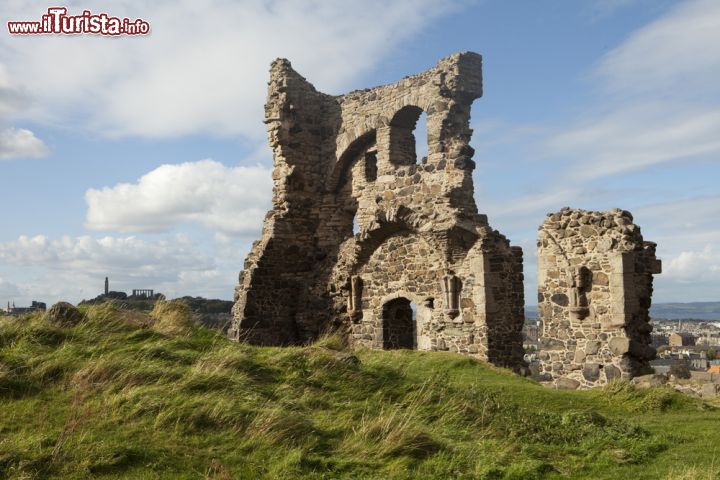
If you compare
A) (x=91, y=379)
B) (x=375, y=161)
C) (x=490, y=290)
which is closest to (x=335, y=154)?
(x=375, y=161)

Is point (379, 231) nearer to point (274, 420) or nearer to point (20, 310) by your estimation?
point (20, 310)

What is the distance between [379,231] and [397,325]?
Answer: 2.57 metres

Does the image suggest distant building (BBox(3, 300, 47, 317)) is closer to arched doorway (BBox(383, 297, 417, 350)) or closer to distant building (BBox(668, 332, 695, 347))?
arched doorway (BBox(383, 297, 417, 350))

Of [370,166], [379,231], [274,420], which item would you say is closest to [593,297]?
[379,231]

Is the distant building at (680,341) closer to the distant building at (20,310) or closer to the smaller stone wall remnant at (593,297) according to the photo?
the smaller stone wall remnant at (593,297)

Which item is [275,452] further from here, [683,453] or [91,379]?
[683,453]

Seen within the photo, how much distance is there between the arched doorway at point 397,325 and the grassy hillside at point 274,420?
7.87m

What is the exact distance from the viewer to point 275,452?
20.4 feet

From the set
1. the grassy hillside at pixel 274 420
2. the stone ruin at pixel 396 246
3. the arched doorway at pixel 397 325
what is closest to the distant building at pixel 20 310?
the grassy hillside at pixel 274 420

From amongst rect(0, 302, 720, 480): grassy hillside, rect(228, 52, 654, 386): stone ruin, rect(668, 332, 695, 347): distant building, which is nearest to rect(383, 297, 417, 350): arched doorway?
rect(228, 52, 654, 386): stone ruin

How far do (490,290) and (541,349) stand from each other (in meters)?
1.70

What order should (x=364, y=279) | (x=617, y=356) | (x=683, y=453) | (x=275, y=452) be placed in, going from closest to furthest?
(x=275, y=452) → (x=683, y=453) → (x=617, y=356) → (x=364, y=279)

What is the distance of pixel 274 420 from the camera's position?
6672 mm

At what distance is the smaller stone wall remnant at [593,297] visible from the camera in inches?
496
